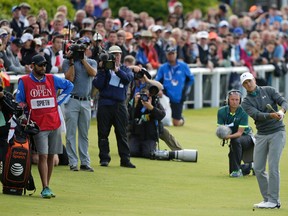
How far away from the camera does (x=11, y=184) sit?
14703 millimetres

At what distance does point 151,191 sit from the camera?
1605 centimetres

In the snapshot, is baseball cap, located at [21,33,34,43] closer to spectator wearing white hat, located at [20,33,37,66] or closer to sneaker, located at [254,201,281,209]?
spectator wearing white hat, located at [20,33,37,66]

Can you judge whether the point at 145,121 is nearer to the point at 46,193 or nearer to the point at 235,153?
the point at 235,153

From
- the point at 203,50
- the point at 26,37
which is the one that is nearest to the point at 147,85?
the point at 26,37

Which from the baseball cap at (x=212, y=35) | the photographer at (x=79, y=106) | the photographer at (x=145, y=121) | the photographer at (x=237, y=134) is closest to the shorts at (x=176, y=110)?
the photographer at (x=145, y=121)

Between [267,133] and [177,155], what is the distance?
516cm

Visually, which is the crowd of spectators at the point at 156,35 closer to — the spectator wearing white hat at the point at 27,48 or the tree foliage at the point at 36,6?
the spectator wearing white hat at the point at 27,48

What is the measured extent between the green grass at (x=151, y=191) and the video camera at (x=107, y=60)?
1666 mm

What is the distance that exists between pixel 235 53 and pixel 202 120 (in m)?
4.47

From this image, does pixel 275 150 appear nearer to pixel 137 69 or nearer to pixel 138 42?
pixel 137 69

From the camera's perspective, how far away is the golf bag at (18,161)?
47.9 feet

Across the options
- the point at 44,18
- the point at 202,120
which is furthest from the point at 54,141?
the point at 202,120

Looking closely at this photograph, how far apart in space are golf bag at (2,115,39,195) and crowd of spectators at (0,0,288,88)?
4.58m

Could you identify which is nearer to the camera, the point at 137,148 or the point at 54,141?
the point at 54,141
